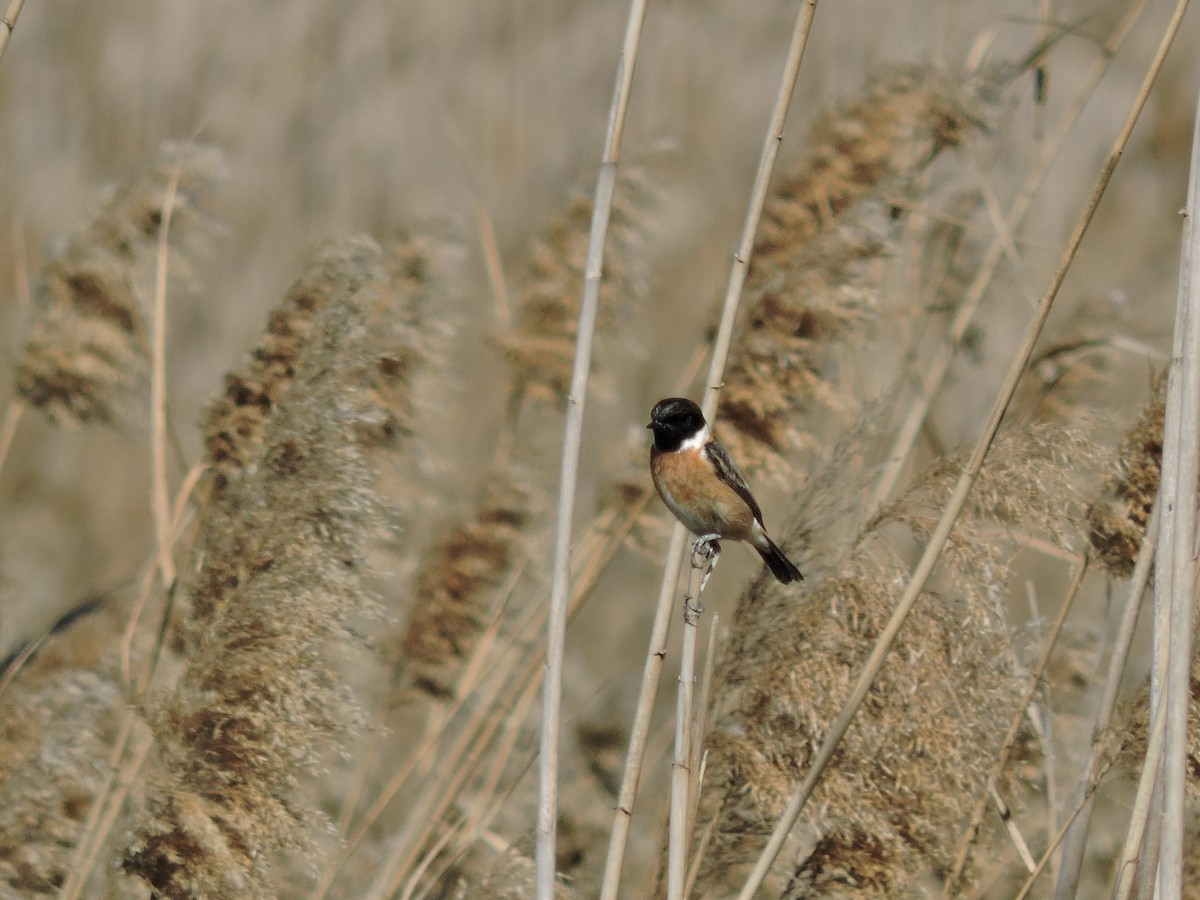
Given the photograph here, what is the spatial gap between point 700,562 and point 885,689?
46cm

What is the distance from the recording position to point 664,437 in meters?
2.63

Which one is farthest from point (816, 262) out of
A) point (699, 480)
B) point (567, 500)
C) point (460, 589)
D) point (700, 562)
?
point (460, 589)

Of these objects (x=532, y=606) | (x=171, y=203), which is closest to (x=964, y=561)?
(x=532, y=606)

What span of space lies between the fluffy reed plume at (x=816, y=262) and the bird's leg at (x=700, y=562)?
7.6 inches

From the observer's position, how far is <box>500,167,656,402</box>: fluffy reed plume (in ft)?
10.0

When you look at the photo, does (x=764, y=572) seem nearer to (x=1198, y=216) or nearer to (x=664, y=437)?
(x=664, y=437)

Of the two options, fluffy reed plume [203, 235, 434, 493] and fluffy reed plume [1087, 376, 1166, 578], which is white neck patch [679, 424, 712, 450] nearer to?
fluffy reed plume [203, 235, 434, 493]

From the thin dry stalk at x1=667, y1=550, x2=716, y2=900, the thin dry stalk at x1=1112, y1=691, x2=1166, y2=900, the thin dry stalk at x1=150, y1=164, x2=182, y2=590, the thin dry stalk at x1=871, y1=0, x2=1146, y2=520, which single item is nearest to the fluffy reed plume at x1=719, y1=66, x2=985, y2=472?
the thin dry stalk at x1=871, y1=0, x2=1146, y2=520

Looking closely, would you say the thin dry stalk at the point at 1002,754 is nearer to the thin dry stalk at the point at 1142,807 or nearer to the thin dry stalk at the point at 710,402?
the thin dry stalk at the point at 1142,807

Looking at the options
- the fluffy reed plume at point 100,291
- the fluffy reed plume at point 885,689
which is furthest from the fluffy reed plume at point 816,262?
the fluffy reed plume at point 100,291

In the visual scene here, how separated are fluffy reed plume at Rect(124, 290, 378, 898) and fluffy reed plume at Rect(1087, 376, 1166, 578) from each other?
4.03ft

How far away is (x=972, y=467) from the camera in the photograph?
168 centimetres

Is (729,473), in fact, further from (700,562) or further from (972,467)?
(972,467)

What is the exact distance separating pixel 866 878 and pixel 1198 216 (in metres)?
1.11
